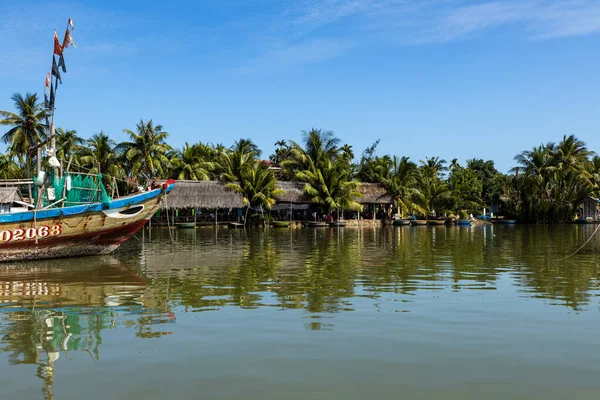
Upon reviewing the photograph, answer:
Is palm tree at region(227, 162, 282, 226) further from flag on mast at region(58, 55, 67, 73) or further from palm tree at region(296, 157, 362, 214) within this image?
flag on mast at region(58, 55, 67, 73)

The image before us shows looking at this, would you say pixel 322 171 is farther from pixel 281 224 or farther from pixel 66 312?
pixel 66 312

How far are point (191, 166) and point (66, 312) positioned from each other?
41563 millimetres

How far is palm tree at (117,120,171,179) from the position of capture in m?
45.9

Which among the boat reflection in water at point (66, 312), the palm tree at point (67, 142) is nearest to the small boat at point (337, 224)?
the palm tree at point (67, 142)

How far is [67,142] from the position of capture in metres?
46.4

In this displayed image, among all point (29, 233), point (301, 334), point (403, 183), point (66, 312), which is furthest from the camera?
point (403, 183)

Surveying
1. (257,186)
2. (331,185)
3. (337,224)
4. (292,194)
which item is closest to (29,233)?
(257,186)

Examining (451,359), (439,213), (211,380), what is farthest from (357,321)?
(439,213)

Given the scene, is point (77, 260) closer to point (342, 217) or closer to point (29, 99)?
point (29, 99)

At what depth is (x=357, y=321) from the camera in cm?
855

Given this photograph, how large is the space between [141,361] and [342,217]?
44.6 m

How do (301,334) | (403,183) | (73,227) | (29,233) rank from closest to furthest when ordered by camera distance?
(301,334) < (29,233) < (73,227) < (403,183)

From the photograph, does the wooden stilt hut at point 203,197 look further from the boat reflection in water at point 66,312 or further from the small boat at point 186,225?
the boat reflection in water at point 66,312

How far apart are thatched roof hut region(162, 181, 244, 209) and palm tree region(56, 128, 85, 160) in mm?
9927
